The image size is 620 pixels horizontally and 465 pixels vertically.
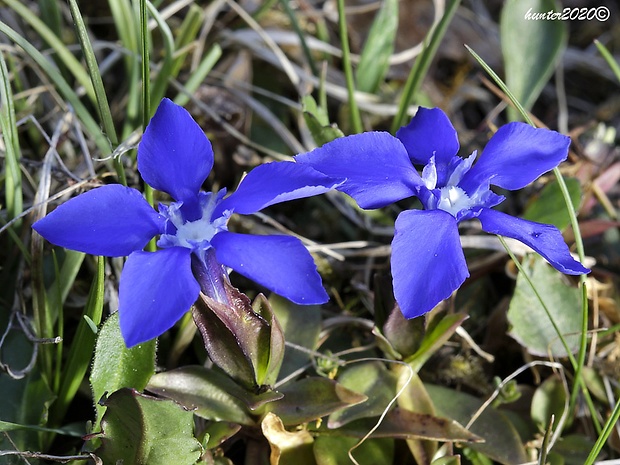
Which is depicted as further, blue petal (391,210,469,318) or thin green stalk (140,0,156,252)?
thin green stalk (140,0,156,252)

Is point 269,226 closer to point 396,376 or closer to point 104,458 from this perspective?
point 396,376

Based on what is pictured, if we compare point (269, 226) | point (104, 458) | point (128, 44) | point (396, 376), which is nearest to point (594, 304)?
point (396, 376)

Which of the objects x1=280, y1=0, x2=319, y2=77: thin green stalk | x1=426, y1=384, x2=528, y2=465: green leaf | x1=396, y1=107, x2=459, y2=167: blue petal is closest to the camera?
x1=396, y1=107, x2=459, y2=167: blue petal

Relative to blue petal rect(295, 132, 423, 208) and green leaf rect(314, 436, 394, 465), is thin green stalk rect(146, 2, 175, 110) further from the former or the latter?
green leaf rect(314, 436, 394, 465)

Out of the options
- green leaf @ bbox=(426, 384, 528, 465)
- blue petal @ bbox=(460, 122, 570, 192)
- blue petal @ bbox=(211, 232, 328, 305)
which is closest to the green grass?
green leaf @ bbox=(426, 384, 528, 465)

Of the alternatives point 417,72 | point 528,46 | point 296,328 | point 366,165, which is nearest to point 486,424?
point 296,328

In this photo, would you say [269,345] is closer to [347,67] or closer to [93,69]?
[93,69]
